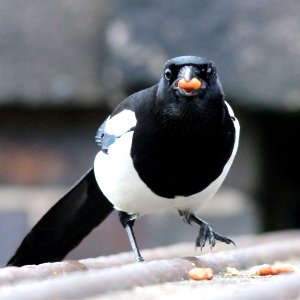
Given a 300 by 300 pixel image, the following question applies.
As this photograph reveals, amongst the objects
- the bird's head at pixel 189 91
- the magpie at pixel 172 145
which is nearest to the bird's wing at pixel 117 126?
the magpie at pixel 172 145

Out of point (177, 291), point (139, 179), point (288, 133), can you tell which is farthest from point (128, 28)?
point (177, 291)

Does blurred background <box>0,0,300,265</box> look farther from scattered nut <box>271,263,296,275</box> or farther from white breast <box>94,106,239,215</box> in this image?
scattered nut <box>271,263,296,275</box>

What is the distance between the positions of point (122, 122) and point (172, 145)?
173 mm

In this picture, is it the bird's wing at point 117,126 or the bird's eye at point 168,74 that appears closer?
the bird's eye at point 168,74

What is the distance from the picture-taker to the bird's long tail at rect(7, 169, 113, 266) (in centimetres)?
301

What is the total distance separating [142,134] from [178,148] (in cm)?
9

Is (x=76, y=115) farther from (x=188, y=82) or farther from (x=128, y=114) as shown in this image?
(x=188, y=82)

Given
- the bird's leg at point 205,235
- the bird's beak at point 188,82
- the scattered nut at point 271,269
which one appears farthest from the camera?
the bird's leg at point 205,235

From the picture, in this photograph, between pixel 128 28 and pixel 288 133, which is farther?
pixel 288 133

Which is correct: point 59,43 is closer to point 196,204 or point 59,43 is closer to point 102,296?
point 196,204

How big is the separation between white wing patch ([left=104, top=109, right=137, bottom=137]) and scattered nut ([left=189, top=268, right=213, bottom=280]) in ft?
1.86

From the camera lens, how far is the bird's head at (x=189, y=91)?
247 cm

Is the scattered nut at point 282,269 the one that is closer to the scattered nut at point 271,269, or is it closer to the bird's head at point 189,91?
the scattered nut at point 271,269

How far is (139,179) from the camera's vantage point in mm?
2627
